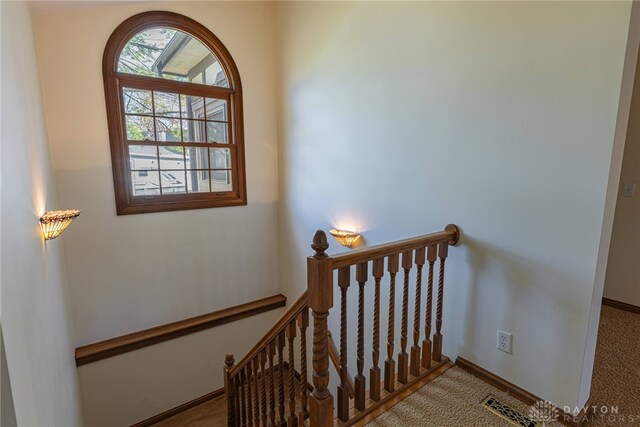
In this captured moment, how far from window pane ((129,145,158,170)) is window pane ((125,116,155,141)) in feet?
0.27

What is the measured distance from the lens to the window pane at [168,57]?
297cm

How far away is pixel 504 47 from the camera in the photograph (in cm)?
173

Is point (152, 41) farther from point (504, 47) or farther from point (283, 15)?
point (504, 47)

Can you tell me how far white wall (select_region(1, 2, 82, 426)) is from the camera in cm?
110

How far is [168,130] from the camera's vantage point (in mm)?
3223

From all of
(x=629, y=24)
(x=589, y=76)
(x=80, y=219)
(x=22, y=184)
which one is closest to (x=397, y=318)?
(x=589, y=76)

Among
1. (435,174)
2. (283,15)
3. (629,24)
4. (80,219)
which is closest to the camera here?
(629,24)

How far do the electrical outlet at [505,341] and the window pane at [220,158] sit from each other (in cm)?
292

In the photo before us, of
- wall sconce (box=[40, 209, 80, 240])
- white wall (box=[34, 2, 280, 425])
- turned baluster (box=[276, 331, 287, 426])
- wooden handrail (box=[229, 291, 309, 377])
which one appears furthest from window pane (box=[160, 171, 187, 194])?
turned baluster (box=[276, 331, 287, 426])

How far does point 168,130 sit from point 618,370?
12.9 ft

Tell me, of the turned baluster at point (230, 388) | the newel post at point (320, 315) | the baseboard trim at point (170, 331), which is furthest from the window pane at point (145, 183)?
the newel post at point (320, 315)

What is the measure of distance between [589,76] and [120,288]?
12.1 ft

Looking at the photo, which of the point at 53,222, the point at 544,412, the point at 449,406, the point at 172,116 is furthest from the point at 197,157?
the point at 544,412

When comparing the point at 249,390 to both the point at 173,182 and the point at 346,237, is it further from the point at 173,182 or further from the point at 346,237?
the point at 173,182
